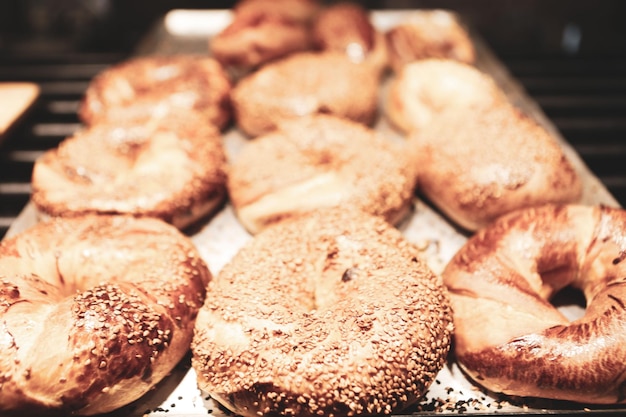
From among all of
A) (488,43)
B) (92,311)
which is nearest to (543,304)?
(92,311)

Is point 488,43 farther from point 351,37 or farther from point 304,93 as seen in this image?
point 304,93

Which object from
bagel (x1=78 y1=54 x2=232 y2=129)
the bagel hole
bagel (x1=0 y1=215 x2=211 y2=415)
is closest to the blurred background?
bagel (x1=78 y1=54 x2=232 y2=129)

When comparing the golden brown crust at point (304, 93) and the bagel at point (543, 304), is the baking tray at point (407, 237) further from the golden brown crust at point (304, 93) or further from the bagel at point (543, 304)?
the golden brown crust at point (304, 93)

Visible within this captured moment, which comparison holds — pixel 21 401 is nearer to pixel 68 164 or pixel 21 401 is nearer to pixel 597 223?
pixel 68 164

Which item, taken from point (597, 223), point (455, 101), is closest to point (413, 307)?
point (597, 223)

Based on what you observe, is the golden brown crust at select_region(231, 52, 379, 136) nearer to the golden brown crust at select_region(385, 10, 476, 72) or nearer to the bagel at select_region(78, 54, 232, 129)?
the bagel at select_region(78, 54, 232, 129)

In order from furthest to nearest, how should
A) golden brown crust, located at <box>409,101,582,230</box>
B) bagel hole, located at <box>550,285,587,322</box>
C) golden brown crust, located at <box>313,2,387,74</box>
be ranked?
1. golden brown crust, located at <box>313,2,387,74</box>
2. golden brown crust, located at <box>409,101,582,230</box>
3. bagel hole, located at <box>550,285,587,322</box>
